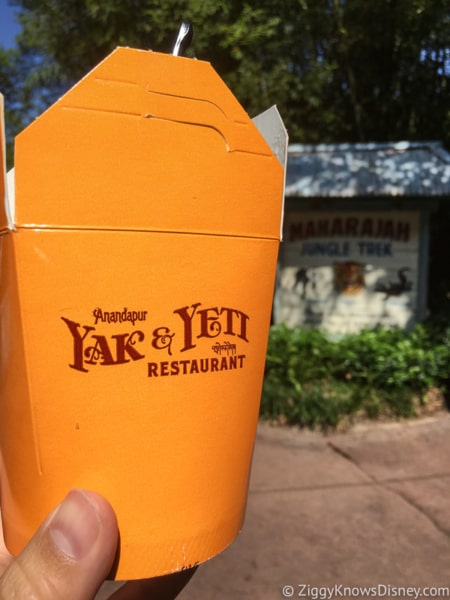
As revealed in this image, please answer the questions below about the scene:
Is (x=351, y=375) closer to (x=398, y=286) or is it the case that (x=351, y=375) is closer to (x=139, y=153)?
(x=398, y=286)

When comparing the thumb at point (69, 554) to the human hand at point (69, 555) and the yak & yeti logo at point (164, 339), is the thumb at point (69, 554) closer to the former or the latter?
the human hand at point (69, 555)

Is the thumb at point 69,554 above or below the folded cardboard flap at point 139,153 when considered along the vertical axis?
below

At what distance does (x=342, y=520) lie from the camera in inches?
130

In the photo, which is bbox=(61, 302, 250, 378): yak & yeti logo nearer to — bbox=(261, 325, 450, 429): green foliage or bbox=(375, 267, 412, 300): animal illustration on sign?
bbox=(261, 325, 450, 429): green foliage

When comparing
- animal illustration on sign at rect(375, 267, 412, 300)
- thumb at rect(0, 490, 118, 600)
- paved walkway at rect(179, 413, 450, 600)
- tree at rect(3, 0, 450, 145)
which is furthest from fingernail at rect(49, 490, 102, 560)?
animal illustration on sign at rect(375, 267, 412, 300)

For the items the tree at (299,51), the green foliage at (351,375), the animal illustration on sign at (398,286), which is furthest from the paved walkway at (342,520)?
the tree at (299,51)

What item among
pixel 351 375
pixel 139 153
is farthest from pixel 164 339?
pixel 351 375

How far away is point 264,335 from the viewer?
93cm

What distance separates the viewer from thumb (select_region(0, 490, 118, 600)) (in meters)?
0.81

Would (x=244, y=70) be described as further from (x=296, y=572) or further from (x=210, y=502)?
(x=210, y=502)

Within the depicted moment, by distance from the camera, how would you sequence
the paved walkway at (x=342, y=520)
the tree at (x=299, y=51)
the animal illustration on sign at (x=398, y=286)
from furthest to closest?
1. the animal illustration on sign at (x=398, y=286)
2. the tree at (x=299, y=51)
3. the paved walkway at (x=342, y=520)

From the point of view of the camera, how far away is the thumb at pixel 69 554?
81 centimetres

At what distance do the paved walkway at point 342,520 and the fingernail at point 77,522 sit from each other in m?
2.08

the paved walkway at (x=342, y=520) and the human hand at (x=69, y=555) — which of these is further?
the paved walkway at (x=342, y=520)
